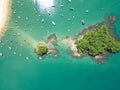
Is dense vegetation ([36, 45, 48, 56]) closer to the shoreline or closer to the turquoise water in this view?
the turquoise water

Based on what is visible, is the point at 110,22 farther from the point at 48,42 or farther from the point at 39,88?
the point at 39,88

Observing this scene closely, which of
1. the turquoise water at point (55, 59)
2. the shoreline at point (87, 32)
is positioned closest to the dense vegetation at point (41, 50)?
the turquoise water at point (55, 59)

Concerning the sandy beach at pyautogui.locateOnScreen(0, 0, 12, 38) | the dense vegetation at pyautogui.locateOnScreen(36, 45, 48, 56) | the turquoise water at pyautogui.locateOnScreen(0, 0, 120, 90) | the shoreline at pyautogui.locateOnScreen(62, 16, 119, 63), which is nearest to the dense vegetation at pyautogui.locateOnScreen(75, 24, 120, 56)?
the shoreline at pyautogui.locateOnScreen(62, 16, 119, 63)

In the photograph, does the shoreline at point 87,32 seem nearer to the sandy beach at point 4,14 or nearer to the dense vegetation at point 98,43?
the dense vegetation at point 98,43

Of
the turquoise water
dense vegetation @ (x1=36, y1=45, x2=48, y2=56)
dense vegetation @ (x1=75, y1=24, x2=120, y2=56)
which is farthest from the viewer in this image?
the turquoise water

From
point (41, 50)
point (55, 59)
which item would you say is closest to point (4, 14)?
point (41, 50)
